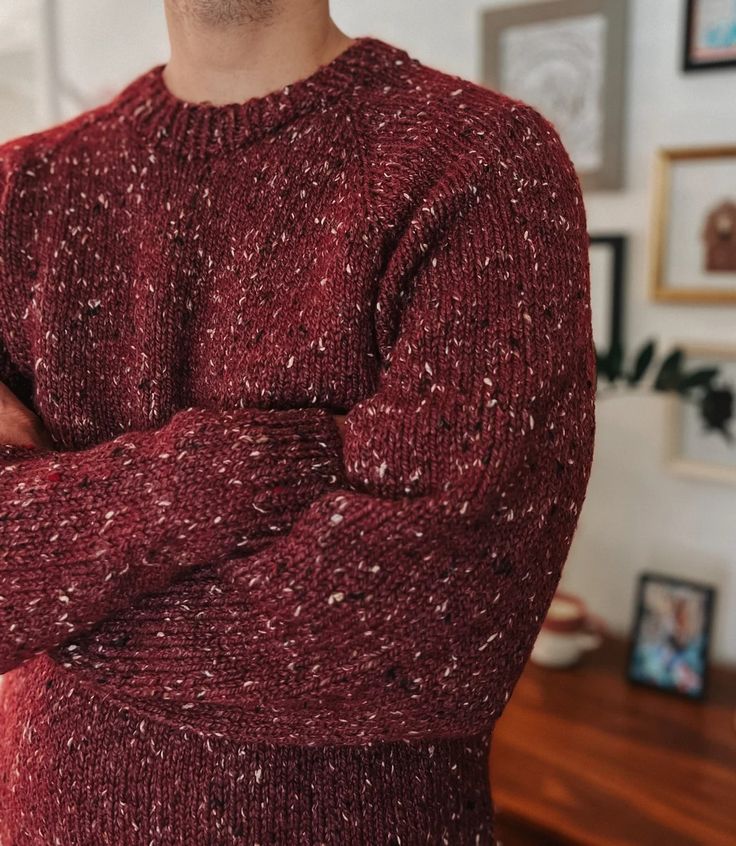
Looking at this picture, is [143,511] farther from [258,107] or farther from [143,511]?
[258,107]

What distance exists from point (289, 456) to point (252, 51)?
16.3 inches

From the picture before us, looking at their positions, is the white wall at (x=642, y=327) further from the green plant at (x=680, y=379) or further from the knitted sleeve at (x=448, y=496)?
the knitted sleeve at (x=448, y=496)

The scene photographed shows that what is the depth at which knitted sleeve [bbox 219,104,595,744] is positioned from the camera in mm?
656

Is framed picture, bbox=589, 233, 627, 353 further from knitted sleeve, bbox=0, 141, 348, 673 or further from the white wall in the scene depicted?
knitted sleeve, bbox=0, 141, 348, 673

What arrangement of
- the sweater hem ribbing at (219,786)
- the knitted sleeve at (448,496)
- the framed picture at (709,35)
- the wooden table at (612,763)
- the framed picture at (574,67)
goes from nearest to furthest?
1. the knitted sleeve at (448,496)
2. the sweater hem ribbing at (219,786)
3. the wooden table at (612,763)
4. the framed picture at (709,35)
5. the framed picture at (574,67)

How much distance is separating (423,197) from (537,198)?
0.32ft

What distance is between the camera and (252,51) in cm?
83

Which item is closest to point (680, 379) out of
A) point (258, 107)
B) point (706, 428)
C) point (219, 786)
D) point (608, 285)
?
point (706, 428)

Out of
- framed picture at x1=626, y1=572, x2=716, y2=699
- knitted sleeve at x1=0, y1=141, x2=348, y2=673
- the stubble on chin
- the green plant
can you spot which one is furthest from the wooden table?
the stubble on chin

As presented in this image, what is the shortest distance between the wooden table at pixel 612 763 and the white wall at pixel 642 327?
0.72 feet

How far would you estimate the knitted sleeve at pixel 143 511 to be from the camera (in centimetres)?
68

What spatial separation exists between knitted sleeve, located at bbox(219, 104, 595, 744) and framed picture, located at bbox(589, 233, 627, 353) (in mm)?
921

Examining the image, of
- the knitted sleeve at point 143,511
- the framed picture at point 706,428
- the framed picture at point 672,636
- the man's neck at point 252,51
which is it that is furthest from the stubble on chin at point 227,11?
the framed picture at point 672,636

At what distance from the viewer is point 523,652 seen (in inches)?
28.5
